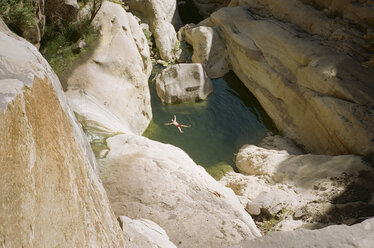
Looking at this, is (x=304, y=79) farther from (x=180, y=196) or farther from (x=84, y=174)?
(x=84, y=174)

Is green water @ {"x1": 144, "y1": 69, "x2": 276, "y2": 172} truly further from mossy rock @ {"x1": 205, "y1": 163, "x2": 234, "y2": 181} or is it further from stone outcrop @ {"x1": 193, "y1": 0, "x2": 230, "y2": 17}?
stone outcrop @ {"x1": 193, "y1": 0, "x2": 230, "y2": 17}

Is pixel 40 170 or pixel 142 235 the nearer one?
pixel 40 170

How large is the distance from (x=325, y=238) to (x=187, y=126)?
261 inches

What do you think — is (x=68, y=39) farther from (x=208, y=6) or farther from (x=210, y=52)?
(x=208, y=6)

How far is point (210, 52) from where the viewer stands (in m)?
12.5

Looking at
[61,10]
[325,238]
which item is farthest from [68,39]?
[325,238]

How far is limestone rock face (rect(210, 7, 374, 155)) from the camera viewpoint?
7.78 metres

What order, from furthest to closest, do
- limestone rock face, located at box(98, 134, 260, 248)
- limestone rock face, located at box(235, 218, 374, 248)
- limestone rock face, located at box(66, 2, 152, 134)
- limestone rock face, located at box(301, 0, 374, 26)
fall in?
limestone rock face, located at box(301, 0, 374, 26), limestone rock face, located at box(66, 2, 152, 134), limestone rock face, located at box(98, 134, 260, 248), limestone rock face, located at box(235, 218, 374, 248)

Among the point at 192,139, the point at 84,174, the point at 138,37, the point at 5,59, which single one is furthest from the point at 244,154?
the point at 5,59

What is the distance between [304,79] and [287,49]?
1.36 m

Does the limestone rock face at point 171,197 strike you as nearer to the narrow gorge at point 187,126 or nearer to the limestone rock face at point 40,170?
the narrow gorge at point 187,126

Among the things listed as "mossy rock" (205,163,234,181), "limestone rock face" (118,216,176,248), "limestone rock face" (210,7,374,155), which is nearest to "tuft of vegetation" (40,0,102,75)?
"mossy rock" (205,163,234,181)

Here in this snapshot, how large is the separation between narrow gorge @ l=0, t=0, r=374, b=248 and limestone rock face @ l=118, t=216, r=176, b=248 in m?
0.03

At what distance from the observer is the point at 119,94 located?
8031 mm
